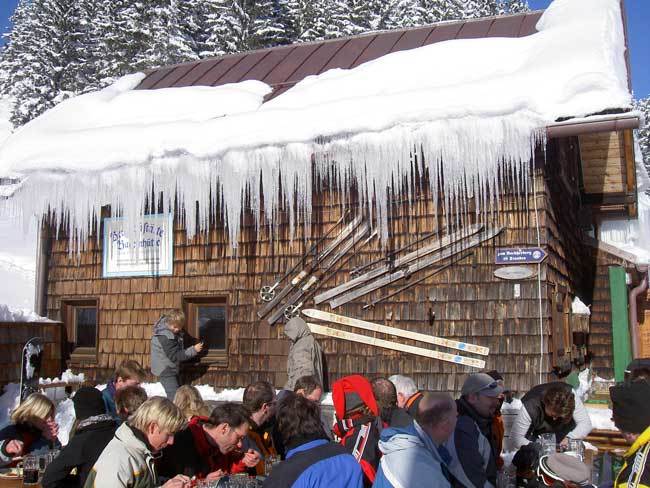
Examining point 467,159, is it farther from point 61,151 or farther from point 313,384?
point 61,151

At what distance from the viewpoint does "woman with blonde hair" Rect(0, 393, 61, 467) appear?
15.3 feet

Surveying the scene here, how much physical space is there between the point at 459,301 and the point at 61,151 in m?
5.94

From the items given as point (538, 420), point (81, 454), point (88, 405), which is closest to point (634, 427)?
point (538, 420)

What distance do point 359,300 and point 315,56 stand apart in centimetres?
581

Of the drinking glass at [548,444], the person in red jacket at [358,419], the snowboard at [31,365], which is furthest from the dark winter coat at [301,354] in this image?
the drinking glass at [548,444]

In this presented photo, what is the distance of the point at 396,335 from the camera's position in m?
8.25

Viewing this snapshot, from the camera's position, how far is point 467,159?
304 inches

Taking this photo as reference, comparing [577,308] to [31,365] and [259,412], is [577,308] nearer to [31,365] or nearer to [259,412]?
[259,412]

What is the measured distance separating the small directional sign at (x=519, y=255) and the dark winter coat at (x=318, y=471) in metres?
5.36

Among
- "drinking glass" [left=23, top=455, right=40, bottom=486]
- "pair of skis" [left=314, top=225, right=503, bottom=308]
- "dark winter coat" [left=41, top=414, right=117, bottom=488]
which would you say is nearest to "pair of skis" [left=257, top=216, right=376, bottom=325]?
"pair of skis" [left=314, top=225, right=503, bottom=308]

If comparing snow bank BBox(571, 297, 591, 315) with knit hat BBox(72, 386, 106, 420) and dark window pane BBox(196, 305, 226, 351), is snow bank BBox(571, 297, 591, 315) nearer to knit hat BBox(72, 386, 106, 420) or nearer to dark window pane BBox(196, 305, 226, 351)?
dark window pane BBox(196, 305, 226, 351)

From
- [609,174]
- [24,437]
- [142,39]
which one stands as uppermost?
[142,39]

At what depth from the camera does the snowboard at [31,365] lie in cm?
888

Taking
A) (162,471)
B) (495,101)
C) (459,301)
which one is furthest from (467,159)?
(162,471)
